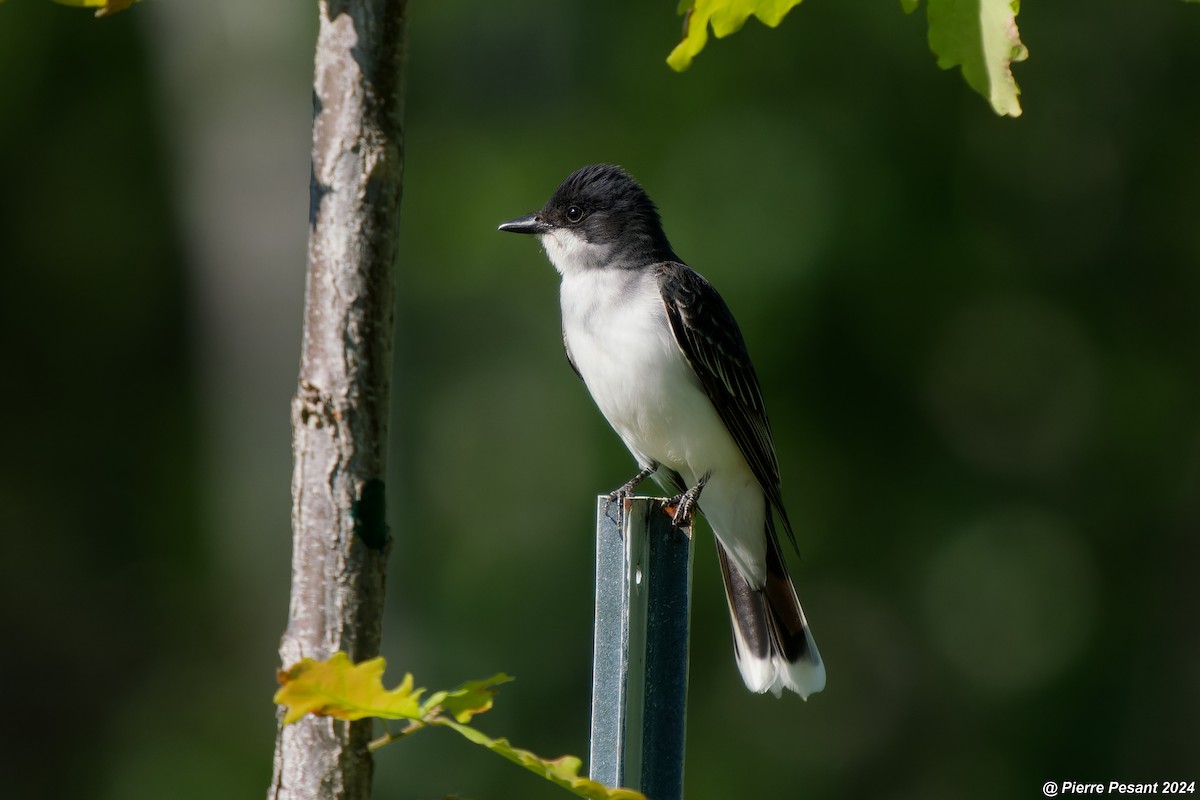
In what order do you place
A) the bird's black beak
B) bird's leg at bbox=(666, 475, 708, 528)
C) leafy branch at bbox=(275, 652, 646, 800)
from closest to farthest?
leafy branch at bbox=(275, 652, 646, 800), bird's leg at bbox=(666, 475, 708, 528), the bird's black beak

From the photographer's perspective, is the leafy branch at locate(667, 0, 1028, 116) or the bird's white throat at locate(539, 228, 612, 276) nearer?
the leafy branch at locate(667, 0, 1028, 116)

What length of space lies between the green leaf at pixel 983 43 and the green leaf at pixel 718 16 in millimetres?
210

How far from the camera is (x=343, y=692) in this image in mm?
1458

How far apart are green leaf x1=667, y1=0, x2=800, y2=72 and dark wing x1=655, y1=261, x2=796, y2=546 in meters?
2.36

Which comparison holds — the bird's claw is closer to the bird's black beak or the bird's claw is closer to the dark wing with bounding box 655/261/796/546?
the dark wing with bounding box 655/261/796/546

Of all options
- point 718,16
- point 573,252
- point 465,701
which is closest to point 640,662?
point 465,701

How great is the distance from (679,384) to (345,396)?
256 centimetres

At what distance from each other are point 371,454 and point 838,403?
7.72 meters

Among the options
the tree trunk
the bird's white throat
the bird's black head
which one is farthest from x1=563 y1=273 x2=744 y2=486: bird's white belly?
the tree trunk

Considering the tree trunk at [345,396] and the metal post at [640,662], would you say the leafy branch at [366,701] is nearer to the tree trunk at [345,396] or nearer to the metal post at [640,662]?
the tree trunk at [345,396]

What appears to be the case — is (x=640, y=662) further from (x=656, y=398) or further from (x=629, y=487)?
(x=656, y=398)

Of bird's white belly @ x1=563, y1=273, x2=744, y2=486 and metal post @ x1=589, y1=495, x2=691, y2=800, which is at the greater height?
bird's white belly @ x1=563, y1=273, x2=744, y2=486

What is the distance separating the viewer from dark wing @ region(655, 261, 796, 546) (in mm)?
4203

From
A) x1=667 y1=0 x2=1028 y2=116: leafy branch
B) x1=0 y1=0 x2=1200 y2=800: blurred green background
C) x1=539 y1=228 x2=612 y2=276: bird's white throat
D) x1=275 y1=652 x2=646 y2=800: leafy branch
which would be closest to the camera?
x1=275 y1=652 x2=646 y2=800: leafy branch
